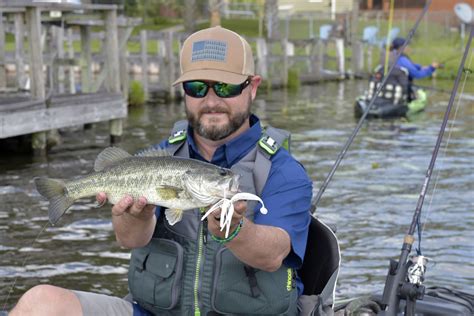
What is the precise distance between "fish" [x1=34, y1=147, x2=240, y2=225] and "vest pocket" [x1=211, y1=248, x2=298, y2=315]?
404 millimetres

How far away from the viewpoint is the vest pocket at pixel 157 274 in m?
4.71

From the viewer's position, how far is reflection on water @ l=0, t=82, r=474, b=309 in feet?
30.9

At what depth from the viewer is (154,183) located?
4.29m

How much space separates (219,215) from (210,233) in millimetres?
564

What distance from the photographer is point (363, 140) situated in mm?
19188

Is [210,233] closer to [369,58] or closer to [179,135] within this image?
[179,135]

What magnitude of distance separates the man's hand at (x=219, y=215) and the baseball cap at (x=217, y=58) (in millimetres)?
914

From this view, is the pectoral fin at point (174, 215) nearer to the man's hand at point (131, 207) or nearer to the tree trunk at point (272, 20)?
the man's hand at point (131, 207)

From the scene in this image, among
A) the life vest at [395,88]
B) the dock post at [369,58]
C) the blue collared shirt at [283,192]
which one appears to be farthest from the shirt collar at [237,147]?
the dock post at [369,58]

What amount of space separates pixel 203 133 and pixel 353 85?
29559 millimetres

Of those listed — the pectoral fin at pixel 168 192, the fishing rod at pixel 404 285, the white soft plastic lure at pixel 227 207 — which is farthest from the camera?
the fishing rod at pixel 404 285

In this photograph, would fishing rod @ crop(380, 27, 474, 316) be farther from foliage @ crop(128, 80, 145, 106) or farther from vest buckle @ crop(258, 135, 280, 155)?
foliage @ crop(128, 80, 145, 106)

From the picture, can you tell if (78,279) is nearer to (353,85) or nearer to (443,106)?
(443,106)

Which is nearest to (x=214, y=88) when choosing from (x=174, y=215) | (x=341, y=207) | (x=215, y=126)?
(x=215, y=126)
